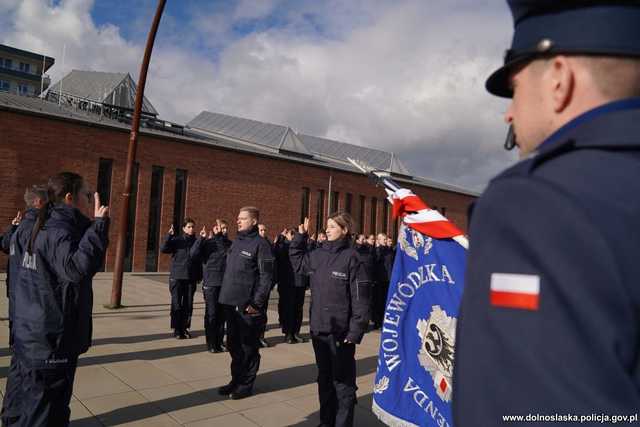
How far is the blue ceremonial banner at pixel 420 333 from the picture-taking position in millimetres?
2799

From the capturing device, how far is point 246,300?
559 centimetres

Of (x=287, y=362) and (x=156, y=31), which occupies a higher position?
(x=156, y=31)

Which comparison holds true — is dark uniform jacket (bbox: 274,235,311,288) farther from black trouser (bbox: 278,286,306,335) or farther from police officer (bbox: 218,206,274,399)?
police officer (bbox: 218,206,274,399)

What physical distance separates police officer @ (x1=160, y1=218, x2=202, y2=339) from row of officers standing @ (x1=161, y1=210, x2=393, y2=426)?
Answer: 0.02 metres

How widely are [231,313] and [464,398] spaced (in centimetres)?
514

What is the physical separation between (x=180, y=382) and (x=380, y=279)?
6459 millimetres

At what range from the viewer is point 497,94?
46.6 inches

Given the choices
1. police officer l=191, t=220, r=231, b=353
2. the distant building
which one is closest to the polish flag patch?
police officer l=191, t=220, r=231, b=353

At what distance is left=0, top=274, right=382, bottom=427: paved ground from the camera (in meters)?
4.83

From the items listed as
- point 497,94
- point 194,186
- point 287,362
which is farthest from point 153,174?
point 497,94

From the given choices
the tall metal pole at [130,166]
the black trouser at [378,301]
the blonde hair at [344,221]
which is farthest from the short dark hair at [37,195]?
the black trouser at [378,301]

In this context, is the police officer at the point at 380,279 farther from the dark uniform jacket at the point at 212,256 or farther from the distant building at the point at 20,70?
the distant building at the point at 20,70

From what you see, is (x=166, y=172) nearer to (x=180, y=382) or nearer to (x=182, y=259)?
(x=182, y=259)

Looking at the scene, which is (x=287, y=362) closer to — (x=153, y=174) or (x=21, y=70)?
(x=153, y=174)
